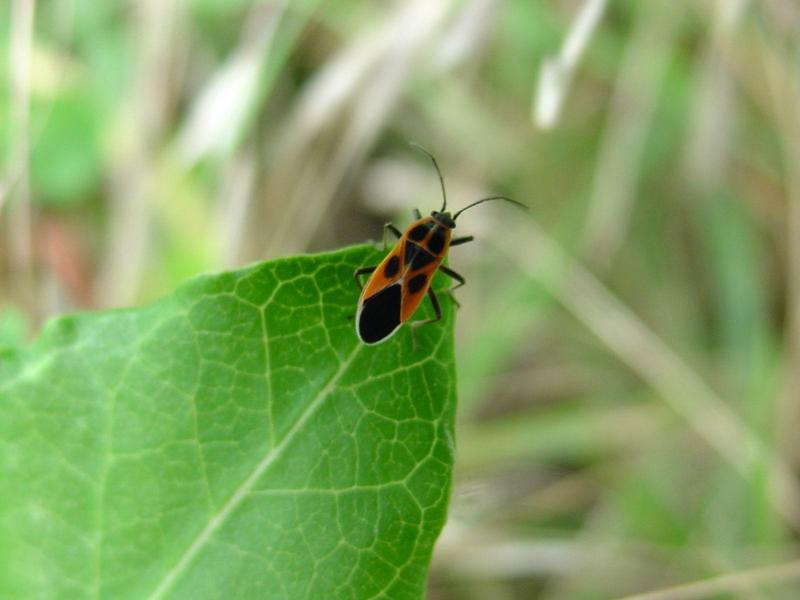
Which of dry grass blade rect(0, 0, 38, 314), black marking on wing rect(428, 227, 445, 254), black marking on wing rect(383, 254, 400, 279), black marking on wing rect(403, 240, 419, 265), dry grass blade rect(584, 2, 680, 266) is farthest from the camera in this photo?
dry grass blade rect(584, 2, 680, 266)

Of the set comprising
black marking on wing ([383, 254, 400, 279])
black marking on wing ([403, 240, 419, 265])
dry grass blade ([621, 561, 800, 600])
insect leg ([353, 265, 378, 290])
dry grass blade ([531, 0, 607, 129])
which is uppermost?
dry grass blade ([531, 0, 607, 129])

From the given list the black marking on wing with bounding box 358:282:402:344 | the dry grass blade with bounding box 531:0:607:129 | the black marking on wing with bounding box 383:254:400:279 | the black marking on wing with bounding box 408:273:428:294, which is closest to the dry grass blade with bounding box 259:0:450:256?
the dry grass blade with bounding box 531:0:607:129

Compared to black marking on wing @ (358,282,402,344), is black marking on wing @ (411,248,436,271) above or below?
above

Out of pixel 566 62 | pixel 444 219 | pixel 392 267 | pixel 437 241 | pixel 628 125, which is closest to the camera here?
pixel 392 267

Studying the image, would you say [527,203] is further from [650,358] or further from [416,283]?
[416,283]

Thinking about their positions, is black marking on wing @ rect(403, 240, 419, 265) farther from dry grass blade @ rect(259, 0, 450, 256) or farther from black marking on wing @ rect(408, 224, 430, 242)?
dry grass blade @ rect(259, 0, 450, 256)

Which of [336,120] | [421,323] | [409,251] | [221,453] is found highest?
[336,120]

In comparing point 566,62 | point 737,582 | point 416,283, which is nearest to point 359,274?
point 416,283

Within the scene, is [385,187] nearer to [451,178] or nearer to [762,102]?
[451,178]
